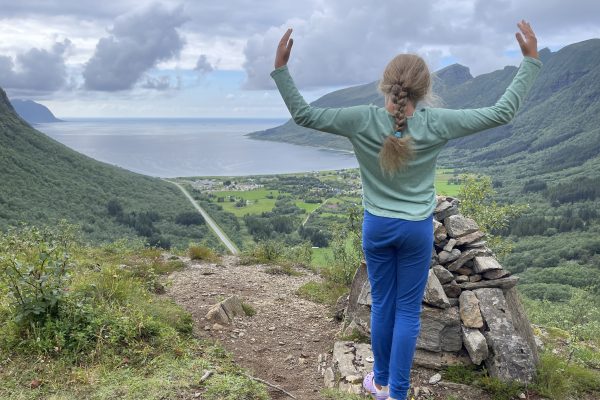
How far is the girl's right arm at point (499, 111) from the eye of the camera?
10.2 ft

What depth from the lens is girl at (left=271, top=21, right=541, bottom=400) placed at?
3.11m

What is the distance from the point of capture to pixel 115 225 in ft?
219

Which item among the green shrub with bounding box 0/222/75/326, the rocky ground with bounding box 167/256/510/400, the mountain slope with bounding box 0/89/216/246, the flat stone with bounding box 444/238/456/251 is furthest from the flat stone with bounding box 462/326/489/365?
the mountain slope with bounding box 0/89/216/246

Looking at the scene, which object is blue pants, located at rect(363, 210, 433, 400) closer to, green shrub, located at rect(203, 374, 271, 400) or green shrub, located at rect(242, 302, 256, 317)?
green shrub, located at rect(203, 374, 271, 400)

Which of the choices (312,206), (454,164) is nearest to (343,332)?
(312,206)

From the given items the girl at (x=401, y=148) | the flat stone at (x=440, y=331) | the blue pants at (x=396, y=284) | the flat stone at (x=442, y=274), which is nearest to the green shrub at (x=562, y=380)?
the flat stone at (x=440, y=331)

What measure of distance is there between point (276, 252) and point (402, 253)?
1020 centimetres

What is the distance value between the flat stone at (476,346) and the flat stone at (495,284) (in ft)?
2.08

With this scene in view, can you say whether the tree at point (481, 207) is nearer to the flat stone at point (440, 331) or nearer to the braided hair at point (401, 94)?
the flat stone at point (440, 331)

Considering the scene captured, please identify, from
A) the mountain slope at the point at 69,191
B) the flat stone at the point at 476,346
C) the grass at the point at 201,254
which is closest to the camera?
the flat stone at the point at 476,346

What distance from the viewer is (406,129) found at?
3.18m

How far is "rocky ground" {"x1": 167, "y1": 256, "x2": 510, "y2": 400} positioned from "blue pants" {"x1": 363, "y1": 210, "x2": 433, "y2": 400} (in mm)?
1226

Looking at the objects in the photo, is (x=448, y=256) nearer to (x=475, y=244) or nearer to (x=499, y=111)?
(x=475, y=244)

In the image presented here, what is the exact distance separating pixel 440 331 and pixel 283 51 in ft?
13.2
